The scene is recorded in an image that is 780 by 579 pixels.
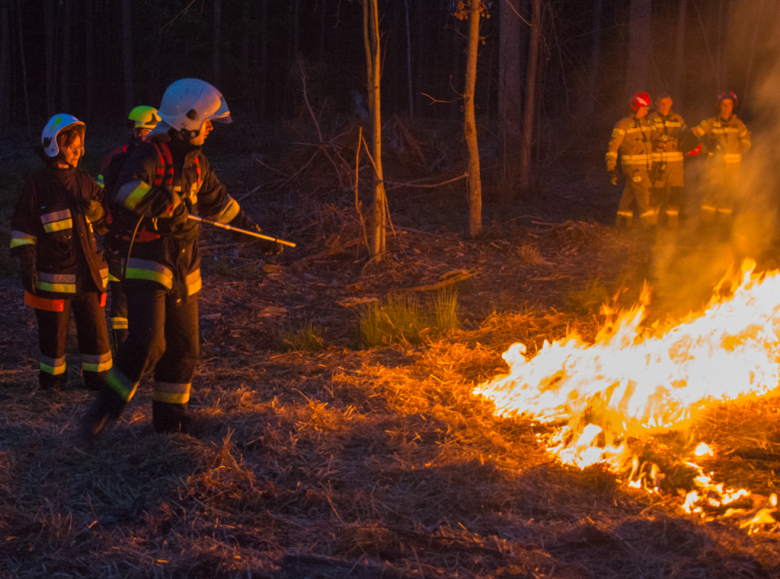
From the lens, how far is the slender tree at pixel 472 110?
9.03 metres

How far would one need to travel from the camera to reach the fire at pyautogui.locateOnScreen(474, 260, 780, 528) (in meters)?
4.16

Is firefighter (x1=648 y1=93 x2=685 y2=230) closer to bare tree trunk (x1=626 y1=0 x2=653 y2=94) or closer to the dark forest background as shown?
bare tree trunk (x1=626 y1=0 x2=653 y2=94)

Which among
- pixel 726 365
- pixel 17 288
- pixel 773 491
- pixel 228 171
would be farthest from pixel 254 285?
pixel 228 171

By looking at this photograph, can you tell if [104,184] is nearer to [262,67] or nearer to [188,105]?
[188,105]

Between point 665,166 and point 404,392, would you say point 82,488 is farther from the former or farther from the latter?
point 665,166

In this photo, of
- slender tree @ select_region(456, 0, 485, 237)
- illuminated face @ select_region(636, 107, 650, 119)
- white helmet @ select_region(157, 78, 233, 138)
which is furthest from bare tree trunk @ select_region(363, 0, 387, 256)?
white helmet @ select_region(157, 78, 233, 138)

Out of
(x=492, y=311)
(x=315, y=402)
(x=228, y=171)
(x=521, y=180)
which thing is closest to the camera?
(x=315, y=402)

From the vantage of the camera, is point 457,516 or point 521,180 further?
point 521,180

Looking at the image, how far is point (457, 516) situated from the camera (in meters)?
3.44

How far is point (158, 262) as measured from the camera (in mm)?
3867

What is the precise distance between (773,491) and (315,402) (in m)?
2.74

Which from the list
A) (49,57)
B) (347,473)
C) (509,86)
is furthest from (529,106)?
(49,57)

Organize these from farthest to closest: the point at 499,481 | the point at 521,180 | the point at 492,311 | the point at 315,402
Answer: the point at 521,180
the point at 492,311
the point at 315,402
the point at 499,481

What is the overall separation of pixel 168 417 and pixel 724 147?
29.5ft
